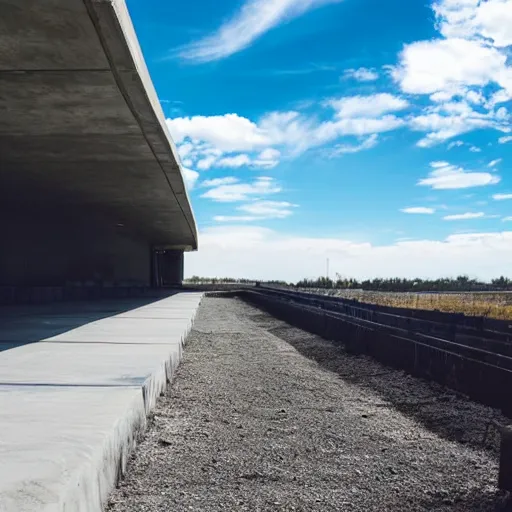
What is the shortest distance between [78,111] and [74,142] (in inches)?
98.0

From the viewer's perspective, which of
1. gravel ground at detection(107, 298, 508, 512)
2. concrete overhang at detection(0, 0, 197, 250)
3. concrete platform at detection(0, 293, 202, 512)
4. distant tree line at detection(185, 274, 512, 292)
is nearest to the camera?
concrete platform at detection(0, 293, 202, 512)

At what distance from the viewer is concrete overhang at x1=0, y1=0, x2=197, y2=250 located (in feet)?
21.8

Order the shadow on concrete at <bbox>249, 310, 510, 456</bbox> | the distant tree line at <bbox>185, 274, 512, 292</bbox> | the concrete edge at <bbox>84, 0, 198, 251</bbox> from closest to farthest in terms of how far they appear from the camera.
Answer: the shadow on concrete at <bbox>249, 310, 510, 456</bbox> → the concrete edge at <bbox>84, 0, 198, 251</bbox> → the distant tree line at <bbox>185, 274, 512, 292</bbox>

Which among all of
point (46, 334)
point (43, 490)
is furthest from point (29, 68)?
point (43, 490)

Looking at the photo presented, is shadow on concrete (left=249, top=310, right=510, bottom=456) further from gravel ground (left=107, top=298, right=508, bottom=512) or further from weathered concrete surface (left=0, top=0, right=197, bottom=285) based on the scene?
weathered concrete surface (left=0, top=0, right=197, bottom=285)

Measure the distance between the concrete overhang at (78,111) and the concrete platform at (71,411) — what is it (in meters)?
4.22

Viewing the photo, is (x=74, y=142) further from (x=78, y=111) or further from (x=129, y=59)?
(x=129, y=59)

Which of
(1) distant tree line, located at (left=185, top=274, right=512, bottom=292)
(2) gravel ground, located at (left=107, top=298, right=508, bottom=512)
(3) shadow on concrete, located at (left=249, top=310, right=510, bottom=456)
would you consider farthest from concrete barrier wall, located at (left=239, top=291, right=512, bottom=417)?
(1) distant tree line, located at (left=185, top=274, right=512, bottom=292)

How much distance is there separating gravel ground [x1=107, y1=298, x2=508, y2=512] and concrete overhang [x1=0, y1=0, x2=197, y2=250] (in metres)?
4.84

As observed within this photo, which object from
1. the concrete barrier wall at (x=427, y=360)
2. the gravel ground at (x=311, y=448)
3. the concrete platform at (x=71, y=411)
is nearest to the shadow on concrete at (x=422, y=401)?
the gravel ground at (x=311, y=448)

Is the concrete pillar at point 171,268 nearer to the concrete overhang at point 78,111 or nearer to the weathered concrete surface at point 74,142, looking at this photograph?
the weathered concrete surface at point 74,142

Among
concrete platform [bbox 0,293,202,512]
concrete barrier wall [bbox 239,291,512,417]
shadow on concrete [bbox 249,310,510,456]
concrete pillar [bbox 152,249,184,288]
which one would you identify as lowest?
shadow on concrete [bbox 249,310,510,456]

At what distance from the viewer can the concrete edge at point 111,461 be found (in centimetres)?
293

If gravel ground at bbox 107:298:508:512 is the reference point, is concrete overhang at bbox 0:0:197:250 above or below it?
above
